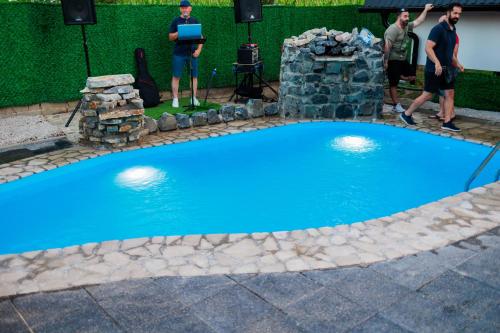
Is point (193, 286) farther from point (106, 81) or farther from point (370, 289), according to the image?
point (106, 81)

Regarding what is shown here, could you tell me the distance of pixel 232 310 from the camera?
3213 mm

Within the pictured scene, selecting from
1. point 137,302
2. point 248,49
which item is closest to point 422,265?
point 137,302

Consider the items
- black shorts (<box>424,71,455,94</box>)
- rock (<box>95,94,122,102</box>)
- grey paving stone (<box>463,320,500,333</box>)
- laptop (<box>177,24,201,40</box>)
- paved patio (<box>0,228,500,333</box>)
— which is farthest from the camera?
laptop (<box>177,24,201,40</box>)

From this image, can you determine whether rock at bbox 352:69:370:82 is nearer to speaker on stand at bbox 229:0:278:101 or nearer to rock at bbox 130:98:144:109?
speaker on stand at bbox 229:0:278:101

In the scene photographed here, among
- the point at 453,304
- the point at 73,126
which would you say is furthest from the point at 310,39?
the point at 453,304

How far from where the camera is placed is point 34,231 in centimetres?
519

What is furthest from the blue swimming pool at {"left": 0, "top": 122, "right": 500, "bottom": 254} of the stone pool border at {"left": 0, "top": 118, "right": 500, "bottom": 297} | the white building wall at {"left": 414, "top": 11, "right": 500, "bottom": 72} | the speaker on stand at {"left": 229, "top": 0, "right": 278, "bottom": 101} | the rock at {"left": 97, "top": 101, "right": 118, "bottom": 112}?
the white building wall at {"left": 414, "top": 11, "right": 500, "bottom": 72}

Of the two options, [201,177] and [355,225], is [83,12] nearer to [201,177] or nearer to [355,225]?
[201,177]

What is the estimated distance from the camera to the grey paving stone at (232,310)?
307 cm

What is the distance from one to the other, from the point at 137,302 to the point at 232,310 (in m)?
0.70

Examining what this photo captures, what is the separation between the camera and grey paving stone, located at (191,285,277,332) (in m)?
3.07

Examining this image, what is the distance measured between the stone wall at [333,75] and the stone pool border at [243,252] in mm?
4703

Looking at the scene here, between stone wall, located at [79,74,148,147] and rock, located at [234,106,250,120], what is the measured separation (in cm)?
222

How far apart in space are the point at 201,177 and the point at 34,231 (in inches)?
95.5
